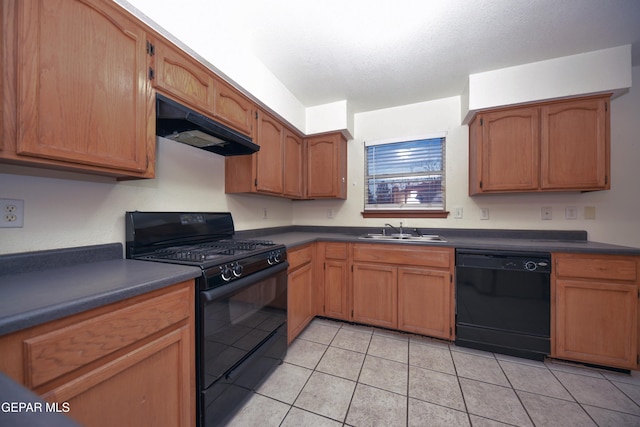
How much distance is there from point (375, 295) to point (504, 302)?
1023 millimetres

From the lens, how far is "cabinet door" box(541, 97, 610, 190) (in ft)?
6.35

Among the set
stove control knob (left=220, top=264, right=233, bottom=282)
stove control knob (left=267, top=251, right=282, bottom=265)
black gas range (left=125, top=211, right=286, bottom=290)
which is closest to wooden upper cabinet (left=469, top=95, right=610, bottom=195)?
stove control knob (left=267, top=251, right=282, bottom=265)

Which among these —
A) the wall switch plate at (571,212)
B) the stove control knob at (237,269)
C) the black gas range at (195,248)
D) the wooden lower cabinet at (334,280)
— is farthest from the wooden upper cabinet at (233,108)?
the wall switch plate at (571,212)

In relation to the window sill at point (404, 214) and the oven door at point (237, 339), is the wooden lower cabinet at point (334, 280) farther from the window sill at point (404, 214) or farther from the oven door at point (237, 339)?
the oven door at point (237, 339)

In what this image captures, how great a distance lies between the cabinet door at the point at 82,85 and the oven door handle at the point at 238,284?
2.37 feet

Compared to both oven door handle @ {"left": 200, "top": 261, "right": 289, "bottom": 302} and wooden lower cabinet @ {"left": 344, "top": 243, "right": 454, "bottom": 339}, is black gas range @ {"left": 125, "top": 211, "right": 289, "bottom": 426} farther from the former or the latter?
wooden lower cabinet @ {"left": 344, "top": 243, "right": 454, "bottom": 339}

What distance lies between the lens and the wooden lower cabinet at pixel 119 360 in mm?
660

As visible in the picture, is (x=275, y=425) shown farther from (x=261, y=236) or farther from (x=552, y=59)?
(x=552, y=59)

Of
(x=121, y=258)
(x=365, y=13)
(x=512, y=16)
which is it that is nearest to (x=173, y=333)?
(x=121, y=258)

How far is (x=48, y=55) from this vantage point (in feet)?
2.95

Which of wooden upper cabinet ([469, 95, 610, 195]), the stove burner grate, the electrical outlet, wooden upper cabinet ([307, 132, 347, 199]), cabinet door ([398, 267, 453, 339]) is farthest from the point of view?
wooden upper cabinet ([307, 132, 347, 199])

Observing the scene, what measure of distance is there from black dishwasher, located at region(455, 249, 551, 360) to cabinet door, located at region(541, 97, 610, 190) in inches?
29.8

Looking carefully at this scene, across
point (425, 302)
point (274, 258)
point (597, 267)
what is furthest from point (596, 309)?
point (274, 258)

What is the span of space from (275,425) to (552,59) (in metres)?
3.33
